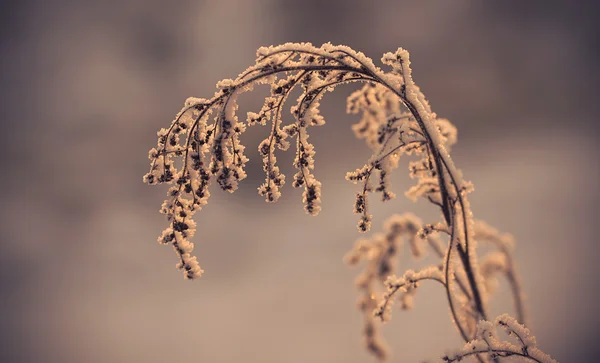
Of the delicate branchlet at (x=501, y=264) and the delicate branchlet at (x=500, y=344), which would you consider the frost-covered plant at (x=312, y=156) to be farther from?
the delicate branchlet at (x=501, y=264)

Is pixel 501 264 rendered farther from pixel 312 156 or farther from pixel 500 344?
pixel 312 156

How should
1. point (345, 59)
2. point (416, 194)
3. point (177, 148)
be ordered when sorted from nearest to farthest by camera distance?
point (345, 59) < point (177, 148) < point (416, 194)

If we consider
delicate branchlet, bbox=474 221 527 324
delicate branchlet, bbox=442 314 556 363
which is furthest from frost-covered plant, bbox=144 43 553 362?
delicate branchlet, bbox=474 221 527 324

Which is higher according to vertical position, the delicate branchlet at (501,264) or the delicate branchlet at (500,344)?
the delicate branchlet at (501,264)

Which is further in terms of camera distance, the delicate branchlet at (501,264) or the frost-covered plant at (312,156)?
the delicate branchlet at (501,264)

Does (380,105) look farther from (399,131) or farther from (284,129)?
(284,129)

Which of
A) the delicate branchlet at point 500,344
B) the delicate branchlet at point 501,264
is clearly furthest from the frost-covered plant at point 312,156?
the delicate branchlet at point 501,264

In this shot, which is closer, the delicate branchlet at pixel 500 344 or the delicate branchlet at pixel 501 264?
the delicate branchlet at pixel 500 344

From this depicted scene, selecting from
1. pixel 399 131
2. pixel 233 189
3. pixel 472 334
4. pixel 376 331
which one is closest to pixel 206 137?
pixel 233 189
